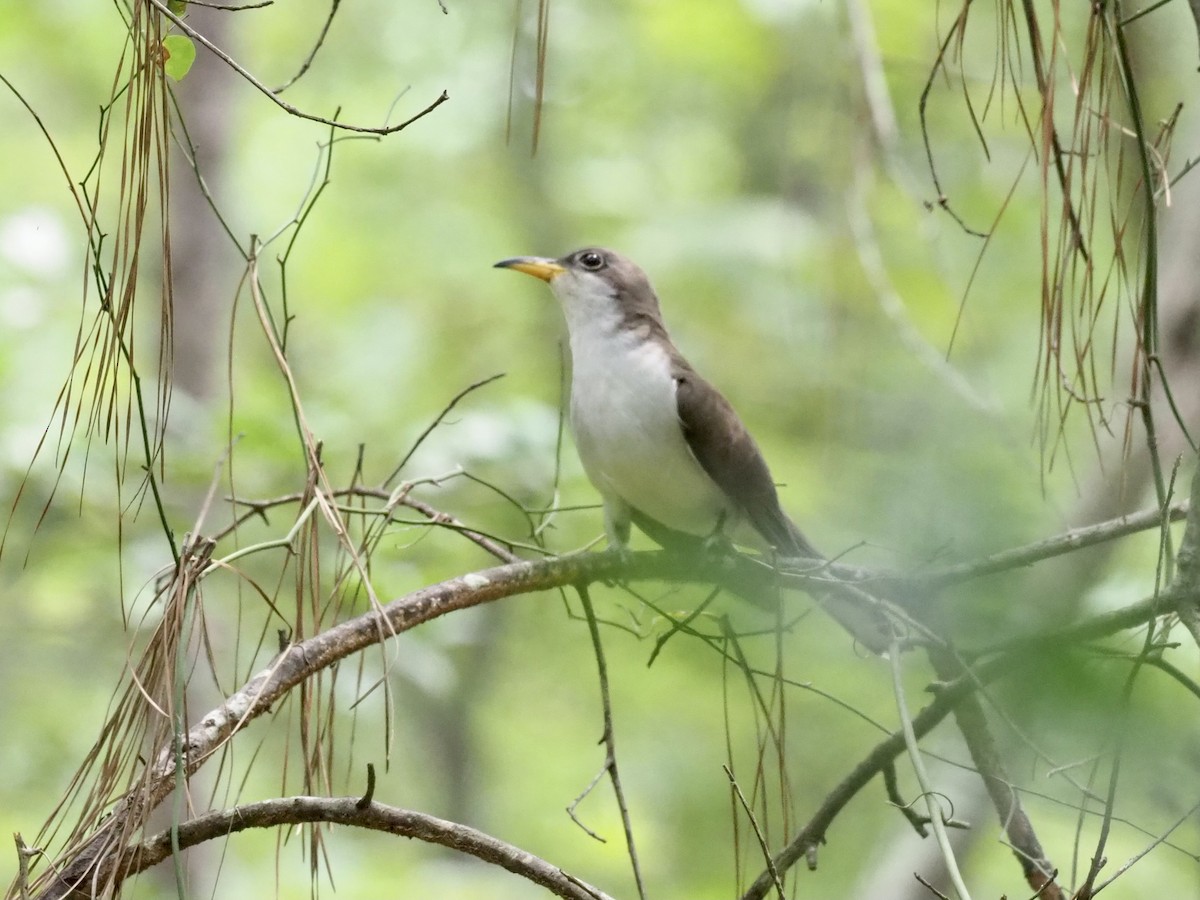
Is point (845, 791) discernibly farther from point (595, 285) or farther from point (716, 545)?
point (595, 285)

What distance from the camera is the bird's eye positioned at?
192 inches

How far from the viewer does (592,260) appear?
193 inches

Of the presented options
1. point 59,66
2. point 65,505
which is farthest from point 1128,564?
point 59,66

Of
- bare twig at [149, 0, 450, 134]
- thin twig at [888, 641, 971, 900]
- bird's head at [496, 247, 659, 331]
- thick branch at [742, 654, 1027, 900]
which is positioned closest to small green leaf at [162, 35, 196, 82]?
bare twig at [149, 0, 450, 134]

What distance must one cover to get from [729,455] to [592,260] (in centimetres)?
111

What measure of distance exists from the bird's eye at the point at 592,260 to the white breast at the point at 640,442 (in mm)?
597

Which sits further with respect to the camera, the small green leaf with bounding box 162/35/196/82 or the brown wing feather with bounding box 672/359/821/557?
the brown wing feather with bounding box 672/359/821/557

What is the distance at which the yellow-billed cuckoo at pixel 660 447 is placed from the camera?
412 cm

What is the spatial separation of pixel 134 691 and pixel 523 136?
8945 mm

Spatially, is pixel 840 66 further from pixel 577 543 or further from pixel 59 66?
pixel 59 66

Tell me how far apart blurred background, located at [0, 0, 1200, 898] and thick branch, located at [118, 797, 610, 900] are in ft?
3.85

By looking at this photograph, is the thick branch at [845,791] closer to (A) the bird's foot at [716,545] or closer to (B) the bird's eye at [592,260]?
(A) the bird's foot at [716,545]

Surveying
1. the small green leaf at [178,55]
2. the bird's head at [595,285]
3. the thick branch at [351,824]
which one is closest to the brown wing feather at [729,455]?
the bird's head at [595,285]

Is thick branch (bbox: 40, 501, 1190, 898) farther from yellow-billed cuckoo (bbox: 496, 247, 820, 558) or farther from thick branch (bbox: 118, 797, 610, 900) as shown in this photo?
yellow-billed cuckoo (bbox: 496, 247, 820, 558)
